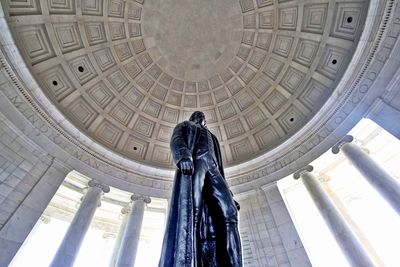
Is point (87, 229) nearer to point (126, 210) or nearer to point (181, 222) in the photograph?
point (126, 210)

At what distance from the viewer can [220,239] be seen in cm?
330

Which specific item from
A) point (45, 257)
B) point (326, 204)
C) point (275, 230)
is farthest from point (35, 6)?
point (326, 204)

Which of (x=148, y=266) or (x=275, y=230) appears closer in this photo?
(x=275, y=230)

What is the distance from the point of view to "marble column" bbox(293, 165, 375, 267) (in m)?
7.87

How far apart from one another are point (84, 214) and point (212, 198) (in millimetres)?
8202

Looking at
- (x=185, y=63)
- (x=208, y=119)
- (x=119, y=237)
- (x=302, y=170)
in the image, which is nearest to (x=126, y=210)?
(x=119, y=237)

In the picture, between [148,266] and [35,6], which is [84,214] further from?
[35,6]

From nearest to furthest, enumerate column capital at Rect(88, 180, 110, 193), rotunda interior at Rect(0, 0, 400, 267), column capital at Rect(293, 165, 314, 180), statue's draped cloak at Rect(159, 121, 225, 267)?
statue's draped cloak at Rect(159, 121, 225, 267) < rotunda interior at Rect(0, 0, 400, 267) < column capital at Rect(88, 180, 110, 193) < column capital at Rect(293, 165, 314, 180)

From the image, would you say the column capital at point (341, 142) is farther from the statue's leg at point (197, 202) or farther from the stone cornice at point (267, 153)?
the statue's leg at point (197, 202)

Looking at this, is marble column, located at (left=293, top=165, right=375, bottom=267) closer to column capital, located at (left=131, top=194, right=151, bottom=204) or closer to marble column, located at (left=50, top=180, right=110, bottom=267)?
column capital, located at (left=131, top=194, right=151, bottom=204)

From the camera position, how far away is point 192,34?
1438cm

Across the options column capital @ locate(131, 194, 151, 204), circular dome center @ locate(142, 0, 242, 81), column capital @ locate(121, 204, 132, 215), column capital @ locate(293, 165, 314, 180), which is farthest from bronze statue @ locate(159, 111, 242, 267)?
circular dome center @ locate(142, 0, 242, 81)

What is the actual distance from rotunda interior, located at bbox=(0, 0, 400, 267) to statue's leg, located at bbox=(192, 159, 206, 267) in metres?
7.36

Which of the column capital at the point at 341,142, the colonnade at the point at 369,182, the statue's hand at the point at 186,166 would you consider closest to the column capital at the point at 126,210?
the colonnade at the point at 369,182
